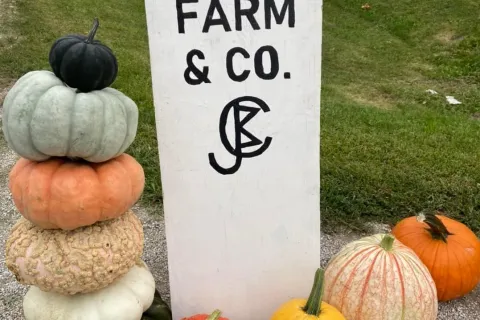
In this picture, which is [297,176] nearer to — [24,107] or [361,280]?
[361,280]

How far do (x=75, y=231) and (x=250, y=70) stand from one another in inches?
33.4

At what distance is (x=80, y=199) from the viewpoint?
1.85 metres

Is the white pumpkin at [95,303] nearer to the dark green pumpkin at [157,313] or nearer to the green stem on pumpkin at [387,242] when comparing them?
the dark green pumpkin at [157,313]

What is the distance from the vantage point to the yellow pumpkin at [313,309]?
2002mm

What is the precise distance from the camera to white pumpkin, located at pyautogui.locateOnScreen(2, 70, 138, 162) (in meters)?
1.79

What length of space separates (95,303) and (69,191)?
0.48 m

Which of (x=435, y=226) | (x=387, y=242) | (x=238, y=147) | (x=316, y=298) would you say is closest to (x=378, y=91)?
(x=435, y=226)

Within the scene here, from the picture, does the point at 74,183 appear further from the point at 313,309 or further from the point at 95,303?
the point at 313,309

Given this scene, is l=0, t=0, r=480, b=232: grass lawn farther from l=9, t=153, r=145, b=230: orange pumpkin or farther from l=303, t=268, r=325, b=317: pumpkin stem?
l=9, t=153, r=145, b=230: orange pumpkin

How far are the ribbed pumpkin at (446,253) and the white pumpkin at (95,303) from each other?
1392mm

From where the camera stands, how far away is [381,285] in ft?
7.46

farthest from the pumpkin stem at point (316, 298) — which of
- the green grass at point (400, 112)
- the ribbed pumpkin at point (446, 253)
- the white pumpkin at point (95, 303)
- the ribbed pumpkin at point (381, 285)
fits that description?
the green grass at point (400, 112)

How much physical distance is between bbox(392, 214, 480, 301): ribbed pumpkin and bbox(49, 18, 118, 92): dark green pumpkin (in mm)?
1725

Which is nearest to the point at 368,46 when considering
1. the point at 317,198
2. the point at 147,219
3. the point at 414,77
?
the point at 414,77
